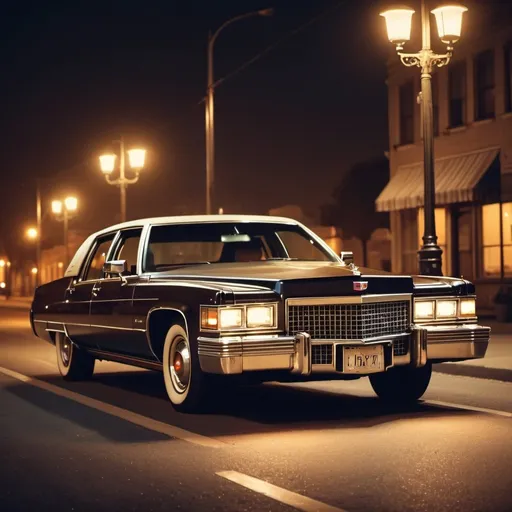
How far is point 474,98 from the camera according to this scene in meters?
31.2

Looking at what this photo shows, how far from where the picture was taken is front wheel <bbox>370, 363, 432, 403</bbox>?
36.3ft

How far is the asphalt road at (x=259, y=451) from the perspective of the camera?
6730 mm

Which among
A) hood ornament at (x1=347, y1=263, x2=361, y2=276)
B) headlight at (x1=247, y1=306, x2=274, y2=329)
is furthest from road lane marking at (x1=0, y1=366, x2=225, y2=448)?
hood ornament at (x1=347, y1=263, x2=361, y2=276)

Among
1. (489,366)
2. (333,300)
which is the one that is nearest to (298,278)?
(333,300)

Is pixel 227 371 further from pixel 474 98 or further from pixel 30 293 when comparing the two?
pixel 30 293

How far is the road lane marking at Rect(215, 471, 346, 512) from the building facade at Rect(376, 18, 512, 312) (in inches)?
850

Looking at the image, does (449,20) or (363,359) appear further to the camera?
(449,20)

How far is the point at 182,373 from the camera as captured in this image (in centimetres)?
1045

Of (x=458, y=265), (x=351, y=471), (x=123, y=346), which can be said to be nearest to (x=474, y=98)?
(x=458, y=265)

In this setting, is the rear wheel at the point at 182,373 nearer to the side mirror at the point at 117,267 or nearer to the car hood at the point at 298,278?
the car hood at the point at 298,278

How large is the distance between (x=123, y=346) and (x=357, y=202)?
62178mm

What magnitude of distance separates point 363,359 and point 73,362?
482 centimetres

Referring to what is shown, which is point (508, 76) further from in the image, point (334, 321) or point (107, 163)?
point (334, 321)

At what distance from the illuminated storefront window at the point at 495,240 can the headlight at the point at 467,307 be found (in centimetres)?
1954
